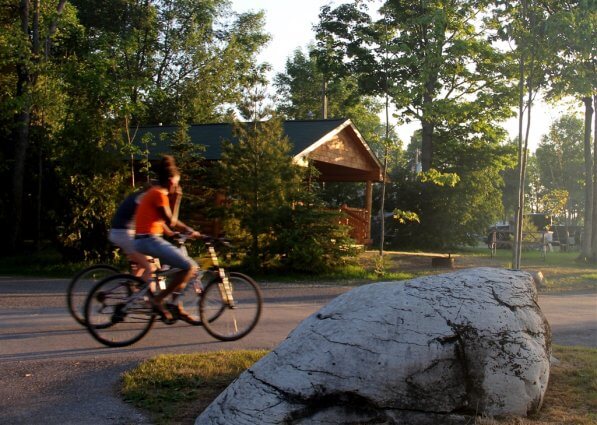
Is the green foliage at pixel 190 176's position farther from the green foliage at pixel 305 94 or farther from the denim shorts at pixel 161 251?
the green foliage at pixel 305 94

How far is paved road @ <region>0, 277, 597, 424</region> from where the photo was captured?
5090 mm

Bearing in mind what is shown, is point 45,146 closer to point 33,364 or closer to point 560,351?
point 33,364

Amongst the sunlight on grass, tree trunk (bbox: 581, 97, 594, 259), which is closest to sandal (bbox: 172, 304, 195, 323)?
the sunlight on grass

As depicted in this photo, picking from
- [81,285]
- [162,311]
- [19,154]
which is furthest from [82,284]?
[19,154]

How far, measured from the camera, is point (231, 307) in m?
7.56

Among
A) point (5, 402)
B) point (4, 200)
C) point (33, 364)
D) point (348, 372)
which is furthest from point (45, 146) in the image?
point (348, 372)

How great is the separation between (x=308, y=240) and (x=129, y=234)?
9.14 metres

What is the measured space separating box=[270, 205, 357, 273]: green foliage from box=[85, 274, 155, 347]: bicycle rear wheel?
8834 mm

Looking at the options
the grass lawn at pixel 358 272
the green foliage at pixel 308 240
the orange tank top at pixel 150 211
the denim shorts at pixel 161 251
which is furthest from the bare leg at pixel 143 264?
the green foliage at pixel 308 240

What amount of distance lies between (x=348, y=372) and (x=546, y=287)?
13.6 meters

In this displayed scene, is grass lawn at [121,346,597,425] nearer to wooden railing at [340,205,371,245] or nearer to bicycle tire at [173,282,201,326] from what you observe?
bicycle tire at [173,282,201,326]

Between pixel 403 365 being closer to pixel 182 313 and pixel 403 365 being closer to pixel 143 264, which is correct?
pixel 182 313

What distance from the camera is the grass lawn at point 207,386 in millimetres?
5004

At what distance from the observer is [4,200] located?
19.5m
